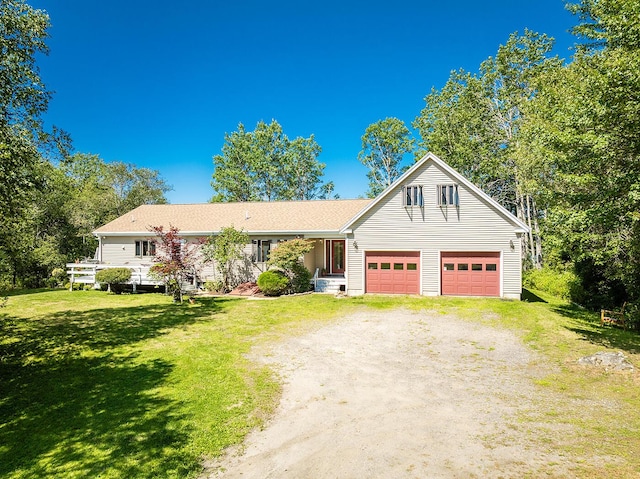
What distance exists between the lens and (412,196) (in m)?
19.7

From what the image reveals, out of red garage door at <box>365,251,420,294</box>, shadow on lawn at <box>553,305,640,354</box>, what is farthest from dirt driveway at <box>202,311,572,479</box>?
red garage door at <box>365,251,420,294</box>

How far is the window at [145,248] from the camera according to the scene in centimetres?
2455

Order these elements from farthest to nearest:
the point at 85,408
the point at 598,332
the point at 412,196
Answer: the point at 412,196
the point at 598,332
the point at 85,408

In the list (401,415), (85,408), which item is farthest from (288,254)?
(401,415)

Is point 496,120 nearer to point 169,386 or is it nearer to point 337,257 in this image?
point 337,257

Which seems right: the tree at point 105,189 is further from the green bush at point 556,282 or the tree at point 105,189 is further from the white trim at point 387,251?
the green bush at point 556,282

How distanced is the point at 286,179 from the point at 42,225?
90.1 ft

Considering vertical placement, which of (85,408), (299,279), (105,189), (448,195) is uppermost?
(105,189)

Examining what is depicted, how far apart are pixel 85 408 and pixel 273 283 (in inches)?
516

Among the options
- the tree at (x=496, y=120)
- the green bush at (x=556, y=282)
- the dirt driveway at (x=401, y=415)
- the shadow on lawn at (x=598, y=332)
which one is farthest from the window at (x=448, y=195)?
the tree at (x=496, y=120)

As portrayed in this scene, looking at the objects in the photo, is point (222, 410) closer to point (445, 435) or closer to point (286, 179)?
point (445, 435)

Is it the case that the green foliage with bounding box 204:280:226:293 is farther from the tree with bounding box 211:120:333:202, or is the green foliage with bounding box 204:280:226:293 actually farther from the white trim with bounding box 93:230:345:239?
the tree with bounding box 211:120:333:202

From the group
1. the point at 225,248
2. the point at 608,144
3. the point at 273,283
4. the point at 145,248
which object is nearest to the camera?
the point at 608,144

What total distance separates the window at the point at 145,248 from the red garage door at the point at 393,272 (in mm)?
15321
